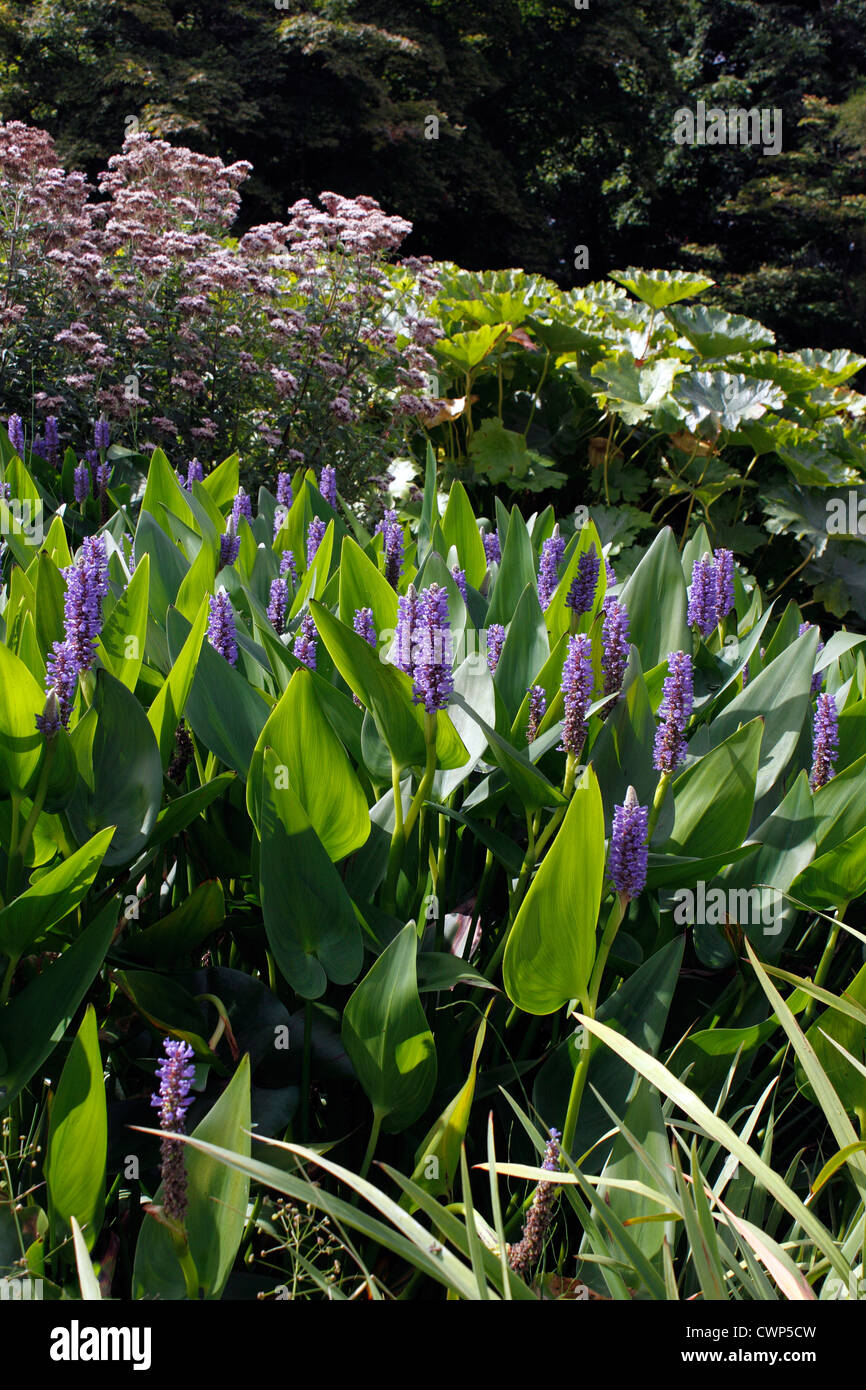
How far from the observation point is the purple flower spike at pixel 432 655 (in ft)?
3.90

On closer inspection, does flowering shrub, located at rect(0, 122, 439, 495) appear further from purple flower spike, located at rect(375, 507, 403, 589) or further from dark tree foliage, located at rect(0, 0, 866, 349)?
dark tree foliage, located at rect(0, 0, 866, 349)

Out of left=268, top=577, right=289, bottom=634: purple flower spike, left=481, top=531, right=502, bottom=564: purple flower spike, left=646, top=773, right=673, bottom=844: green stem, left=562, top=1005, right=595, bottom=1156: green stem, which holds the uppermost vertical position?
left=481, top=531, right=502, bottom=564: purple flower spike

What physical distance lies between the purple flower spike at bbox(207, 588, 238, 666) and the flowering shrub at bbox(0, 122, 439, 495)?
273cm

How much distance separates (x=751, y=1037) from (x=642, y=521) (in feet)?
16.1

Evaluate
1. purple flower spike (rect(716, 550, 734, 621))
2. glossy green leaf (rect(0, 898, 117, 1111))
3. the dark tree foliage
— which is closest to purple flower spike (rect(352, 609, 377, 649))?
glossy green leaf (rect(0, 898, 117, 1111))

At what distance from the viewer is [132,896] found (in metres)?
1.44

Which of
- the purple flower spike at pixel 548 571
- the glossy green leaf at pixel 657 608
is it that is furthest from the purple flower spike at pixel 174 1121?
the purple flower spike at pixel 548 571

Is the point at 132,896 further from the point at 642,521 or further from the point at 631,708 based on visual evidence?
the point at 642,521

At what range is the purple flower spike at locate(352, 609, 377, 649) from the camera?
1.54 m

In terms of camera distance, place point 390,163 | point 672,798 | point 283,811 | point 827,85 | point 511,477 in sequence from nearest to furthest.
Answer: point 283,811 < point 672,798 < point 511,477 < point 390,163 < point 827,85

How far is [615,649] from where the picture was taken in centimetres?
140

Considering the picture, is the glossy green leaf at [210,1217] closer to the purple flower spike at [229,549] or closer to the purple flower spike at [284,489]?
the purple flower spike at [229,549]

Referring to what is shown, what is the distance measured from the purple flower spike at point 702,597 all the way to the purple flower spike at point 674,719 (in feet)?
1.99
